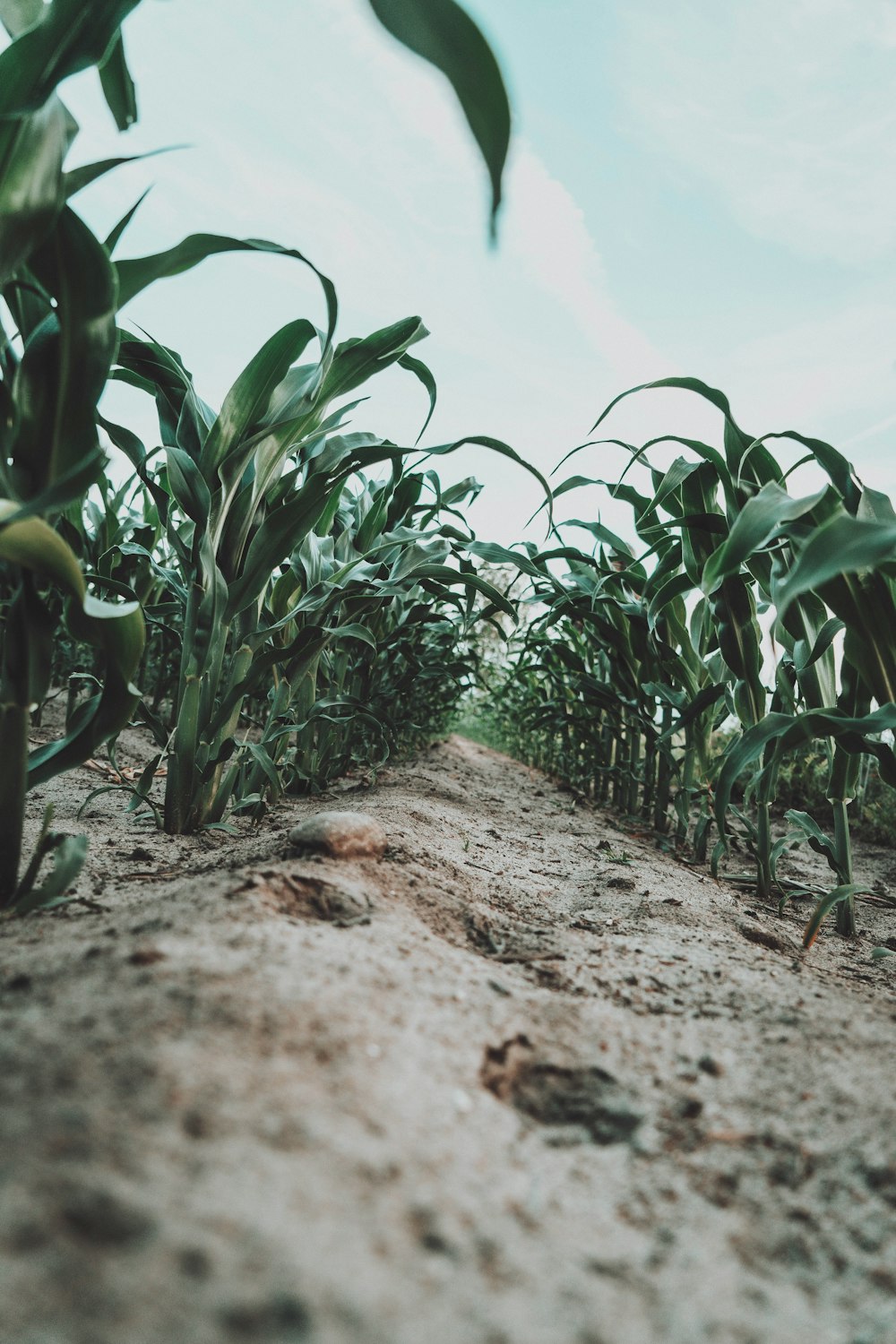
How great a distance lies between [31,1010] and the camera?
1.66 feet

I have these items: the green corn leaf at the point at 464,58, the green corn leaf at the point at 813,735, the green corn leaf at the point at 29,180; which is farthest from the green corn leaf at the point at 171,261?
the green corn leaf at the point at 813,735

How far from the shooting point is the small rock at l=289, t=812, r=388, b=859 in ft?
3.32

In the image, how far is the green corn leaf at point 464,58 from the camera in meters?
0.41

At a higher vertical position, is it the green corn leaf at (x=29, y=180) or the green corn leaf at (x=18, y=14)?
the green corn leaf at (x=18, y=14)

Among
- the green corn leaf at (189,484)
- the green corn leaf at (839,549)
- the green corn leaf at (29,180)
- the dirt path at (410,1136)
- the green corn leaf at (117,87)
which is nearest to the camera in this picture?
the dirt path at (410,1136)

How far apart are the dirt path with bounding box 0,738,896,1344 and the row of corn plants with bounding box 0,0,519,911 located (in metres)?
0.30

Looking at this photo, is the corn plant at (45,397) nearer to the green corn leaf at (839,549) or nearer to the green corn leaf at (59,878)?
the green corn leaf at (59,878)

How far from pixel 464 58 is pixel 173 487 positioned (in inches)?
37.3

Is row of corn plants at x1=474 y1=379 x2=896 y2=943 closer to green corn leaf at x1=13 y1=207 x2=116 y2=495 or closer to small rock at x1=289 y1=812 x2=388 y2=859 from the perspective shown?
small rock at x1=289 y1=812 x2=388 y2=859

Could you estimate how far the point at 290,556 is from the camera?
164 centimetres

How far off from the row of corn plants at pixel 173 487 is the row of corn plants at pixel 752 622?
44cm

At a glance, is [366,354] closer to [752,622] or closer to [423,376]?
[423,376]

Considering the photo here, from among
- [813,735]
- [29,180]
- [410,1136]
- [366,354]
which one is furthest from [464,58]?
[813,735]

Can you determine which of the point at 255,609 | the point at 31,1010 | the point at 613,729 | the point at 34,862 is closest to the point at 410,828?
the point at 255,609
